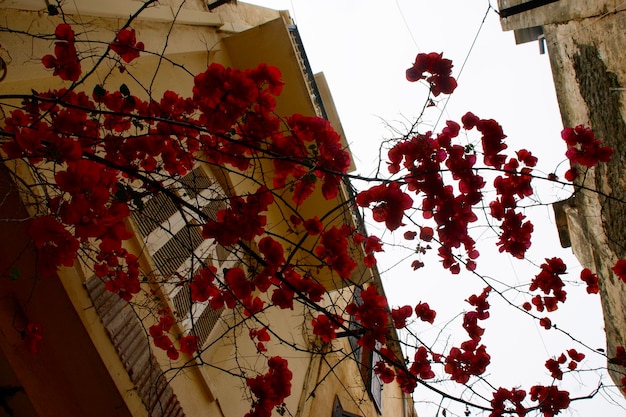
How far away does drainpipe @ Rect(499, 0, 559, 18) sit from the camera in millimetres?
5249

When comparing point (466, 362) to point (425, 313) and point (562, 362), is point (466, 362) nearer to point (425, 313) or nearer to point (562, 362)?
point (425, 313)

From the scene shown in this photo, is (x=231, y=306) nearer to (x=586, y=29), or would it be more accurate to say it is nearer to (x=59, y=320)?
(x=59, y=320)

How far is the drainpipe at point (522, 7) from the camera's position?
17.2 feet

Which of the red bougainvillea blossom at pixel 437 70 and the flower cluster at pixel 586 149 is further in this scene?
the flower cluster at pixel 586 149

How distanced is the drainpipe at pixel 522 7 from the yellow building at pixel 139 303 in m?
2.78

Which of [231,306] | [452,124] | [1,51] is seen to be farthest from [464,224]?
[1,51]

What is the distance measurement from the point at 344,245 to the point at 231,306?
0.91m

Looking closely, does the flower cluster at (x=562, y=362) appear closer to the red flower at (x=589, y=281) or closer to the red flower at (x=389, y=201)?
the red flower at (x=589, y=281)

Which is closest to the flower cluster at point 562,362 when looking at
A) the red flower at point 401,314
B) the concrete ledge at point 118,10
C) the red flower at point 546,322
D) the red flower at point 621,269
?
the red flower at point 546,322

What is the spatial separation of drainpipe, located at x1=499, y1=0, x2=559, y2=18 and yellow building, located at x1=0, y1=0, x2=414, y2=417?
2777 millimetres

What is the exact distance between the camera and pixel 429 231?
346cm

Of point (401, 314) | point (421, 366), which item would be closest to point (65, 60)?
point (401, 314)

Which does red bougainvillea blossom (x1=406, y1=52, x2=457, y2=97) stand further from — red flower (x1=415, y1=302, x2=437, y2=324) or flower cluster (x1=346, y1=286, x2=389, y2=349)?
red flower (x1=415, y1=302, x2=437, y2=324)

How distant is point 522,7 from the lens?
552 cm
